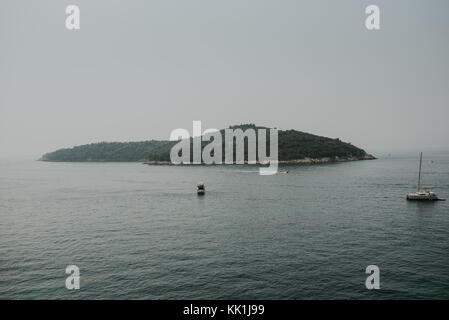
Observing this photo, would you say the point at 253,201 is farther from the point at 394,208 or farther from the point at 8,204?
the point at 8,204

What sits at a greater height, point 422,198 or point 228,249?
point 422,198

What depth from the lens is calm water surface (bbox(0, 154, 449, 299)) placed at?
35062mm

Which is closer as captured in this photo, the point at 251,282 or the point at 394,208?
the point at 251,282

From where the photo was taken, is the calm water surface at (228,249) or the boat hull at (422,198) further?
the boat hull at (422,198)

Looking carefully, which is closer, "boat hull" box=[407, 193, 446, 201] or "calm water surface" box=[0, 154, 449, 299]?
"calm water surface" box=[0, 154, 449, 299]

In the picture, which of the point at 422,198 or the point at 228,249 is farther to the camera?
the point at 422,198

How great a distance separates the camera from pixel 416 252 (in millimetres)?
45812

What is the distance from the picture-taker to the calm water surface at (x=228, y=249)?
35.1 meters

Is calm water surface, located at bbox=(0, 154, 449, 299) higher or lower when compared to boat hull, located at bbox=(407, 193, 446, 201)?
lower

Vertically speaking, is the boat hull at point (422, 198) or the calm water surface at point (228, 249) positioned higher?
the boat hull at point (422, 198)

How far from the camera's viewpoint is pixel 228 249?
48094 millimetres
